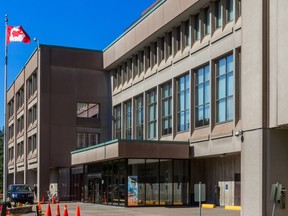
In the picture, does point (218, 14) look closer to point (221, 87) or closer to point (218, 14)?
point (218, 14)

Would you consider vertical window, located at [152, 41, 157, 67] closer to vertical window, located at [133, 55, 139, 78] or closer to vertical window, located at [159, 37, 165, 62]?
vertical window, located at [159, 37, 165, 62]

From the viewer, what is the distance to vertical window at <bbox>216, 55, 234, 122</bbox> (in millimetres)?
32031

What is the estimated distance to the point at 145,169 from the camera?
35.4m

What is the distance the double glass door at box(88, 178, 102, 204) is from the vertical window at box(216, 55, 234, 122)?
12.5m

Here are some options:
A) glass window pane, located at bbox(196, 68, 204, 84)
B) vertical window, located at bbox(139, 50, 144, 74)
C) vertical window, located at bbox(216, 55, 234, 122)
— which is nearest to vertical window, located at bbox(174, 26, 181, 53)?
glass window pane, located at bbox(196, 68, 204, 84)

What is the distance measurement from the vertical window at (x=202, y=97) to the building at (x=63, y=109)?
64.6 ft

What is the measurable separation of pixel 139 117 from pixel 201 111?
37.9 ft

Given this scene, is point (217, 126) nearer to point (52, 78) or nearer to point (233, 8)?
point (233, 8)

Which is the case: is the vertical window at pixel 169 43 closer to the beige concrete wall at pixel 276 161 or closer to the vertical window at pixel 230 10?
the vertical window at pixel 230 10

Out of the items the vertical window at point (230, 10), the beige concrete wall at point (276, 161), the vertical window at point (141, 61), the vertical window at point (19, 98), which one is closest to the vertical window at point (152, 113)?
the vertical window at point (141, 61)

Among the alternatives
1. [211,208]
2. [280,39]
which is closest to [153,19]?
[211,208]

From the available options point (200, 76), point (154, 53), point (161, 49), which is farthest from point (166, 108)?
point (200, 76)

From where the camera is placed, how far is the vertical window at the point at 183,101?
3741cm

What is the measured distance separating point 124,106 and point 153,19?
443 inches
